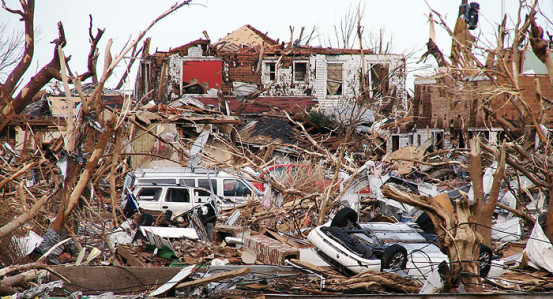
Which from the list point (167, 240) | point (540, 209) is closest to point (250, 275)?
point (167, 240)

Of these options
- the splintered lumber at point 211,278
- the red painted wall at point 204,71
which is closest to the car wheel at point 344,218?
the splintered lumber at point 211,278

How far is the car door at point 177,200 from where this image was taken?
13945 mm

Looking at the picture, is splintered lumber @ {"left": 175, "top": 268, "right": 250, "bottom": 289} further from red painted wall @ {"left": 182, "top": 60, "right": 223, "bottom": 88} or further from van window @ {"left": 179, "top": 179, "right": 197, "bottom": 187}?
red painted wall @ {"left": 182, "top": 60, "right": 223, "bottom": 88}

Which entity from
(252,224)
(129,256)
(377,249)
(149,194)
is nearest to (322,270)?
(377,249)

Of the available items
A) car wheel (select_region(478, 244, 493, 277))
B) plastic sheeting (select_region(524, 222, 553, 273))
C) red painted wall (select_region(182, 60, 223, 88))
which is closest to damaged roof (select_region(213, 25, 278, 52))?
red painted wall (select_region(182, 60, 223, 88))

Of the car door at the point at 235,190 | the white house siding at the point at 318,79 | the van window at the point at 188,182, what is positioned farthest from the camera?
the white house siding at the point at 318,79

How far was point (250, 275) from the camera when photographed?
316 inches

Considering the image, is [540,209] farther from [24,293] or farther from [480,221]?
[24,293]

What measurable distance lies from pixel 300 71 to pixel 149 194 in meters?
16.2

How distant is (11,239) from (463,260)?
6.68 meters

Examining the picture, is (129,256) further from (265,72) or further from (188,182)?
(265,72)

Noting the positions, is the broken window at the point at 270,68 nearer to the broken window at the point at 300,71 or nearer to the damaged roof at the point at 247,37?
the broken window at the point at 300,71

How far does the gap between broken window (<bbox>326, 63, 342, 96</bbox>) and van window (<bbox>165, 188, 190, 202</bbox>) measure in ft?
52.7

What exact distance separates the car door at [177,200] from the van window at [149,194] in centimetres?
21
